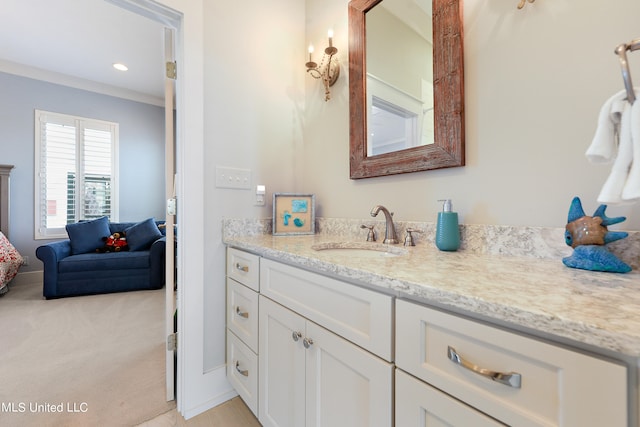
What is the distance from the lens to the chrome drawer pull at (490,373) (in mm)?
428

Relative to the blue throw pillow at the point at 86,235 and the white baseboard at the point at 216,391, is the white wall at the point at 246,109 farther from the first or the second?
the blue throw pillow at the point at 86,235

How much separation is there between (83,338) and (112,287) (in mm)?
1183

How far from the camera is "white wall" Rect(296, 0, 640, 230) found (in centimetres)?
76

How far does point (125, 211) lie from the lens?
13.9 ft

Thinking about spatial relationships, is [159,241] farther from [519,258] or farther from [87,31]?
[519,258]

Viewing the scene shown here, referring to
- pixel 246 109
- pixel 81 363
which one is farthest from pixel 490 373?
pixel 81 363

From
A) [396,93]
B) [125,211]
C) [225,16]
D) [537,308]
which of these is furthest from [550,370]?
[125,211]

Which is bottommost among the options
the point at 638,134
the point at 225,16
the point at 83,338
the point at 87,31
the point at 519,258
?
the point at 83,338

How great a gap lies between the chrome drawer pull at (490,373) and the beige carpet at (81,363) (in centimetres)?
152

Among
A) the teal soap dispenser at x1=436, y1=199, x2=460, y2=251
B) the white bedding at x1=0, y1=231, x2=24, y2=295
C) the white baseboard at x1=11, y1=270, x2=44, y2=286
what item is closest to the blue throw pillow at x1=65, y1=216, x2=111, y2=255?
the white bedding at x1=0, y1=231, x2=24, y2=295

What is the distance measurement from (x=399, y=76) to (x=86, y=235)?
3.85m

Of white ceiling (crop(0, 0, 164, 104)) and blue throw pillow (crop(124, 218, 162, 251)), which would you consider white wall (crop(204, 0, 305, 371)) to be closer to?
white ceiling (crop(0, 0, 164, 104))

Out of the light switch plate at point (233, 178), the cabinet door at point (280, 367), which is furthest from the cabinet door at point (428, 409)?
the light switch plate at point (233, 178)

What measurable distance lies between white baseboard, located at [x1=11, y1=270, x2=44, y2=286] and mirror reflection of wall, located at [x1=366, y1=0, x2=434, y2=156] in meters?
4.68
